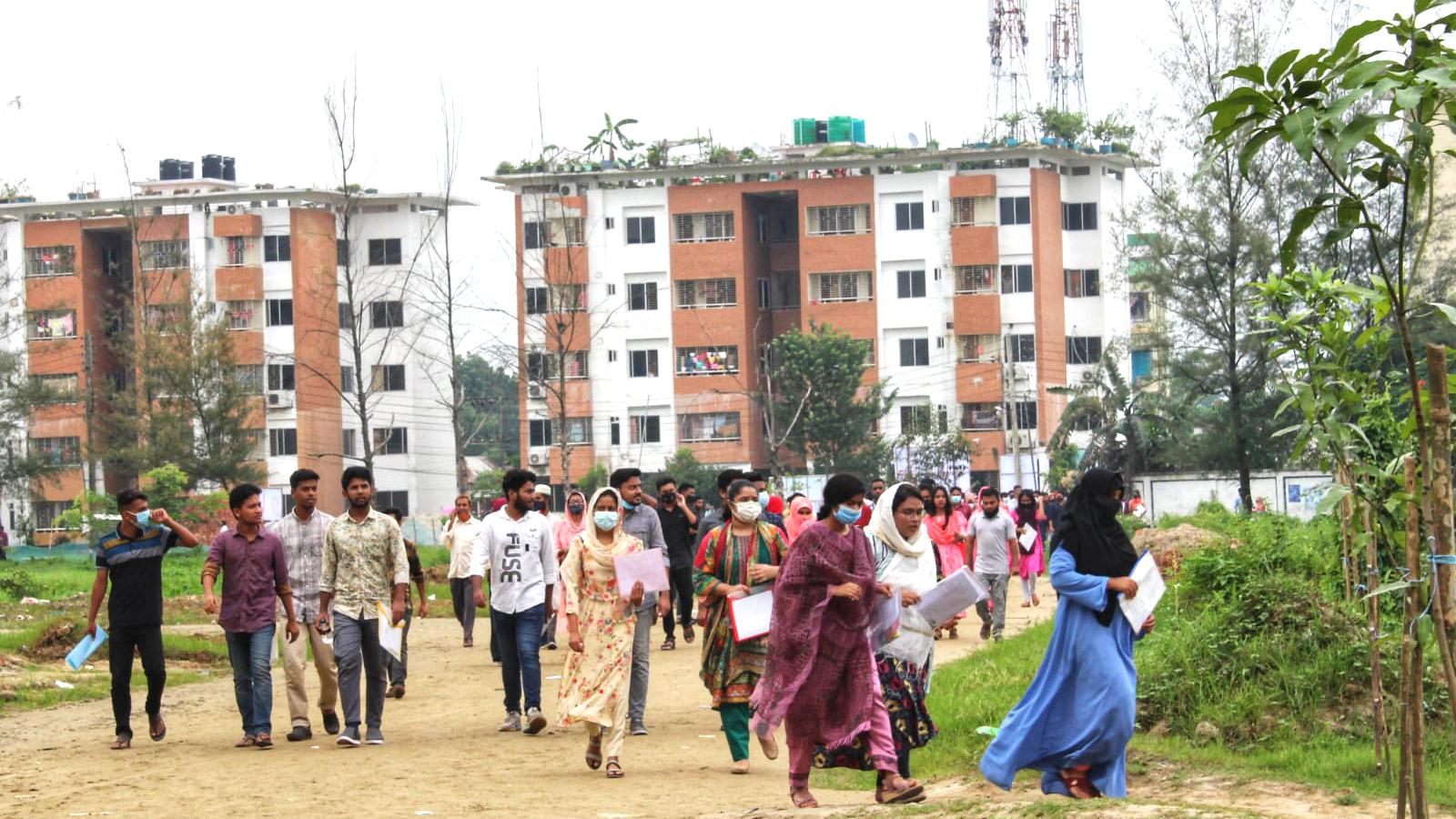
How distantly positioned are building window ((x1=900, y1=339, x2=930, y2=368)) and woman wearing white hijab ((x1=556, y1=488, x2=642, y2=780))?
55.6m

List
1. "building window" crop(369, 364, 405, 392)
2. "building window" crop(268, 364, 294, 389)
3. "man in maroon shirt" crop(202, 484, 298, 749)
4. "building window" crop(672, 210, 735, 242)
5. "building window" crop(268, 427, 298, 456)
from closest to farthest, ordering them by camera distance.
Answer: "man in maroon shirt" crop(202, 484, 298, 749)
"building window" crop(672, 210, 735, 242)
"building window" crop(268, 427, 298, 456)
"building window" crop(268, 364, 294, 389)
"building window" crop(369, 364, 405, 392)

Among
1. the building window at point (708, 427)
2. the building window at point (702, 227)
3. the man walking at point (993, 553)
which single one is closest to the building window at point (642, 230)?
the building window at point (702, 227)

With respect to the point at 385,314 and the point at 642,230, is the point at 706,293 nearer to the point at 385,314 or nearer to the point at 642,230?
the point at 642,230

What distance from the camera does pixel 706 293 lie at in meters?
69.4

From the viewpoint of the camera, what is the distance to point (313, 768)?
11.8 m

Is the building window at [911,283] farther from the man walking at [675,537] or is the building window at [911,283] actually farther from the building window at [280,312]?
the man walking at [675,537]

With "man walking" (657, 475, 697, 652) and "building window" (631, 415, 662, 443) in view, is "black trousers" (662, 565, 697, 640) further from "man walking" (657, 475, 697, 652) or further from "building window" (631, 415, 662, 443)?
"building window" (631, 415, 662, 443)

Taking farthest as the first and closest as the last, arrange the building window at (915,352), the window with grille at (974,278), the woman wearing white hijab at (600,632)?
1. the building window at (915,352)
2. the window with grille at (974,278)
3. the woman wearing white hijab at (600,632)

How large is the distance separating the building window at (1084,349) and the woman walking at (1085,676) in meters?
59.7

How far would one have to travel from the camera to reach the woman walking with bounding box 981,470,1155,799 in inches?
360

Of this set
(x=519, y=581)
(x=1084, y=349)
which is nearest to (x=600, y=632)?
(x=519, y=581)

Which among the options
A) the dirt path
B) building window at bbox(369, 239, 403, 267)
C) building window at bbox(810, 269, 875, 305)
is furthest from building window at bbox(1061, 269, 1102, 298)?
the dirt path

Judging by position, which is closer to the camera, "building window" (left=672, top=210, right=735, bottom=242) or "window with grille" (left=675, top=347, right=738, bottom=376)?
"window with grille" (left=675, top=347, right=738, bottom=376)

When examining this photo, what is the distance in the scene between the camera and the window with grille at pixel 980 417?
6688 centimetres
